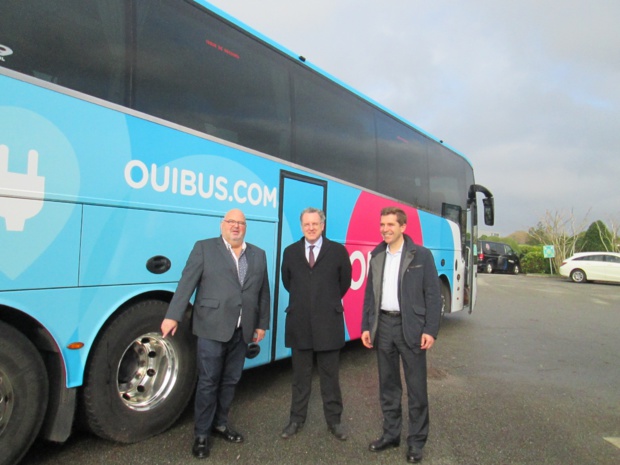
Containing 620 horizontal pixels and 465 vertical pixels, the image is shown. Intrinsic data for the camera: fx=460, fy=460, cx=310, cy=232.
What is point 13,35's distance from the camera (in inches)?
106

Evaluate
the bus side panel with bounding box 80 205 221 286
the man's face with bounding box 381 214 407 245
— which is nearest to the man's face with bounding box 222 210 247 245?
the bus side panel with bounding box 80 205 221 286

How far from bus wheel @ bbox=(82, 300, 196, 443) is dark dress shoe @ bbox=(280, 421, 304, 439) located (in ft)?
2.67

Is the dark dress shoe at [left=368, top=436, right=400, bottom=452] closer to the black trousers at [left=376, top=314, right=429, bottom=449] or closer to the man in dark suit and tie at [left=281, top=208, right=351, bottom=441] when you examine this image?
the black trousers at [left=376, top=314, right=429, bottom=449]

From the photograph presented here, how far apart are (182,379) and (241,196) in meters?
1.58

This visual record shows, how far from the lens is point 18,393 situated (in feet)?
8.52

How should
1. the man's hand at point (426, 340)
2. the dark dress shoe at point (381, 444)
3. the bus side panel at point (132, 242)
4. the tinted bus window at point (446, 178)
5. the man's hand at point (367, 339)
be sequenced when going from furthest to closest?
the tinted bus window at point (446, 178) < the man's hand at point (367, 339) < the dark dress shoe at point (381, 444) < the man's hand at point (426, 340) < the bus side panel at point (132, 242)

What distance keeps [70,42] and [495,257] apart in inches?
1165

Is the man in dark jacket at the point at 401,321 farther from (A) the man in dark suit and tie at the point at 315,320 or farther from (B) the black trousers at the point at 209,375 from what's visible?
(B) the black trousers at the point at 209,375

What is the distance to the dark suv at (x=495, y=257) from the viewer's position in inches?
1152

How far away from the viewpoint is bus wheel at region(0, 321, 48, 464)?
255 centimetres

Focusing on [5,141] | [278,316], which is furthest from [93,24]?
[278,316]

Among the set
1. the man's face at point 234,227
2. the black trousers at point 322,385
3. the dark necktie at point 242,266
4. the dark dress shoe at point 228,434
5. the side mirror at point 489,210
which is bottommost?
the dark dress shoe at point 228,434

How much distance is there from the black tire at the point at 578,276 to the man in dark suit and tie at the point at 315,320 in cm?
2356

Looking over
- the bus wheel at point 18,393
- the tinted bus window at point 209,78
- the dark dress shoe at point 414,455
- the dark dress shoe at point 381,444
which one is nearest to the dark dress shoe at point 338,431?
the dark dress shoe at point 381,444
